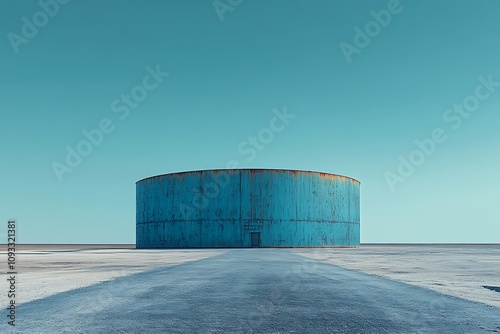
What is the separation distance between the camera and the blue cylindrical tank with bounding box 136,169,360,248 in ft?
143

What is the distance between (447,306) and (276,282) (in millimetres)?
3878

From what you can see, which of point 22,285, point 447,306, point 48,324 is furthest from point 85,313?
point 447,306

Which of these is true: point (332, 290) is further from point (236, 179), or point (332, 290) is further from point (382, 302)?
point (236, 179)

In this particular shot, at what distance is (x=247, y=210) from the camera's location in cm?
4391

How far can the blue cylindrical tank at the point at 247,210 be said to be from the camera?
4369 centimetres

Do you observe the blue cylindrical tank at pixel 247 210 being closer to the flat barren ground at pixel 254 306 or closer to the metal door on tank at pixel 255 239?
the metal door on tank at pixel 255 239

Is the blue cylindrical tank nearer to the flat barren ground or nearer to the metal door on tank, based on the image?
the metal door on tank

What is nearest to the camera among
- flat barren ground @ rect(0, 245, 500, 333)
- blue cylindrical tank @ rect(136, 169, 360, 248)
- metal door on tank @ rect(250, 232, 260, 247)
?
flat barren ground @ rect(0, 245, 500, 333)

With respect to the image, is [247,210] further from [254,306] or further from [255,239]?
[254,306]

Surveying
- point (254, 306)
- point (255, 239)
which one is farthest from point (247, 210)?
point (254, 306)

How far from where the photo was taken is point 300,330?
4777 millimetres

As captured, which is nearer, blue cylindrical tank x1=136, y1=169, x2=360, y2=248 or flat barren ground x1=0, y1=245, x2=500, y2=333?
flat barren ground x1=0, y1=245, x2=500, y2=333

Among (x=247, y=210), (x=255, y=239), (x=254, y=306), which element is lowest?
(x=255, y=239)

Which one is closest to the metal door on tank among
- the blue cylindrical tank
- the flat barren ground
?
the blue cylindrical tank
